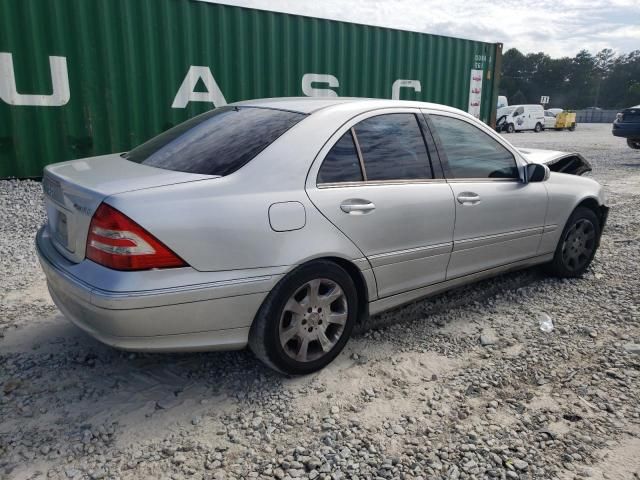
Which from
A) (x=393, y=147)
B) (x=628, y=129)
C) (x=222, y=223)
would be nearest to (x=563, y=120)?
(x=628, y=129)

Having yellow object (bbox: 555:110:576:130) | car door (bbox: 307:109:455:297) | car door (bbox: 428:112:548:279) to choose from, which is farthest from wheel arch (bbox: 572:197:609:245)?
yellow object (bbox: 555:110:576:130)

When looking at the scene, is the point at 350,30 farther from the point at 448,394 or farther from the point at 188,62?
the point at 448,394

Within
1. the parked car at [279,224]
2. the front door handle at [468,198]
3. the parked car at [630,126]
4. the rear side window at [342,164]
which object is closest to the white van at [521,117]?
the parked car at [630,126]

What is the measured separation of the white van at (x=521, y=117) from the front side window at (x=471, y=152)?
27.4 metres

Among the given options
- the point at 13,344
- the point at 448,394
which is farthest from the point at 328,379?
the point at 13,344

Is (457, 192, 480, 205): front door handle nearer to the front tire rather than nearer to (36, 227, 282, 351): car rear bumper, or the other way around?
the front tire

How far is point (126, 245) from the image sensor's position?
2.18 metres

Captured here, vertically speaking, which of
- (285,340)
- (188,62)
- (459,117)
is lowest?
(285,340)

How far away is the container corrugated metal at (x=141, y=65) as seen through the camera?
6.59 meters

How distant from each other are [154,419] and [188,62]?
630cm

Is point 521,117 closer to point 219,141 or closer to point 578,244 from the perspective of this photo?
point 578,244

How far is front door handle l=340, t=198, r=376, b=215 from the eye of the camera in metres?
2.70

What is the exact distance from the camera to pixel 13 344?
3.07 metres

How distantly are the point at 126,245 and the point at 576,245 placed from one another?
3.80m
